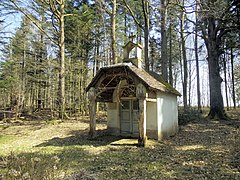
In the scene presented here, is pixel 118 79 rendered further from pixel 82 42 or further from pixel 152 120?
pixel 82 42

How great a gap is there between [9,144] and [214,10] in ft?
41.7

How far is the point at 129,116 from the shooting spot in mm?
10312

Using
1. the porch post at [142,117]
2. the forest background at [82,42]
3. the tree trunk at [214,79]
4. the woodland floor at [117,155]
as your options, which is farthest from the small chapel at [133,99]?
the tree trunk at [214,79]

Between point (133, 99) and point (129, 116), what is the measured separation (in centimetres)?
→ 96

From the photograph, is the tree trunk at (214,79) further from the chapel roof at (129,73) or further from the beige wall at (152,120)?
the beige wall at (152,120)

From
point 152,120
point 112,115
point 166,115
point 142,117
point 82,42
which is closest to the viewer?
point 142,117

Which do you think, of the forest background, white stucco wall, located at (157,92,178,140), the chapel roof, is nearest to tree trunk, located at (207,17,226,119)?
the forest background

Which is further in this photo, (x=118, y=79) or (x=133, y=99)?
(x=118, y=79)

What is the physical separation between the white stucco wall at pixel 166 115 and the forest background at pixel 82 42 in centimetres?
373

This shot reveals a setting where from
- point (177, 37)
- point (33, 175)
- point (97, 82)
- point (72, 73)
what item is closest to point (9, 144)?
point (97, 82)

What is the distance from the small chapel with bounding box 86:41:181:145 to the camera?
8391 mm

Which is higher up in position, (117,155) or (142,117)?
(142,117)

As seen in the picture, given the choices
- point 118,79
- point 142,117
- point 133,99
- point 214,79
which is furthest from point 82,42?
point 142,117

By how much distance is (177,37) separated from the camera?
73.9ft
